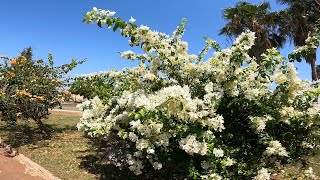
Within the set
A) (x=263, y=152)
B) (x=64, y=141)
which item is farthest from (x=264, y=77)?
(x=64, y=141)

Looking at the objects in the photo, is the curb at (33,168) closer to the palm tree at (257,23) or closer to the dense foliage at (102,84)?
the dense foliage at (102,84)

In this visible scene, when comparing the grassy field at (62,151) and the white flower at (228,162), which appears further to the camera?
the grassy field at (62,151)

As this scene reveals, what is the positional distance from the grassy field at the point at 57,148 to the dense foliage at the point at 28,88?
2.77 feet

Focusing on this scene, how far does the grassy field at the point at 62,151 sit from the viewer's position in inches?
328

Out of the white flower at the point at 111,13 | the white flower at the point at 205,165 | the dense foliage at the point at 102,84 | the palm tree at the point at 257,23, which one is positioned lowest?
the white flower at the point at 205,165

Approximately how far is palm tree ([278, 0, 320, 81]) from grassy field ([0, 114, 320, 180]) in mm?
10334

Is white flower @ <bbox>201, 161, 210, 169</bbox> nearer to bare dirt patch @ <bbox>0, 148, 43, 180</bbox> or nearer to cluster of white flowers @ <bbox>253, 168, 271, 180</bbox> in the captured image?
cluster of white flowers @ <bbox>253, 168, 271, 180</bbox>

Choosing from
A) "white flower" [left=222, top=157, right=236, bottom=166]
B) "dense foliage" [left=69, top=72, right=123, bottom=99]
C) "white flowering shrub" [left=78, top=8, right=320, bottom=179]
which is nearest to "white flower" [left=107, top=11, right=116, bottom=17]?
"white flowering shrub" [left=78, top=8, right=320, bottom=179]

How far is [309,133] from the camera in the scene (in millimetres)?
5566

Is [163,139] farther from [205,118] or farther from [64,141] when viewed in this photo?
[64,141]

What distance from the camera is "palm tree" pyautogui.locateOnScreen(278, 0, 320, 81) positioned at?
18.0 meters

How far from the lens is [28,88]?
11133 mm

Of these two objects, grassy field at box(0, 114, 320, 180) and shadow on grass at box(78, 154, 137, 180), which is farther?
grassy field at box(0, 114, 320, 180)

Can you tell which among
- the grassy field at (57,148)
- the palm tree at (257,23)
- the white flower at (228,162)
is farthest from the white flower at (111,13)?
the palm tree at (257,23)
